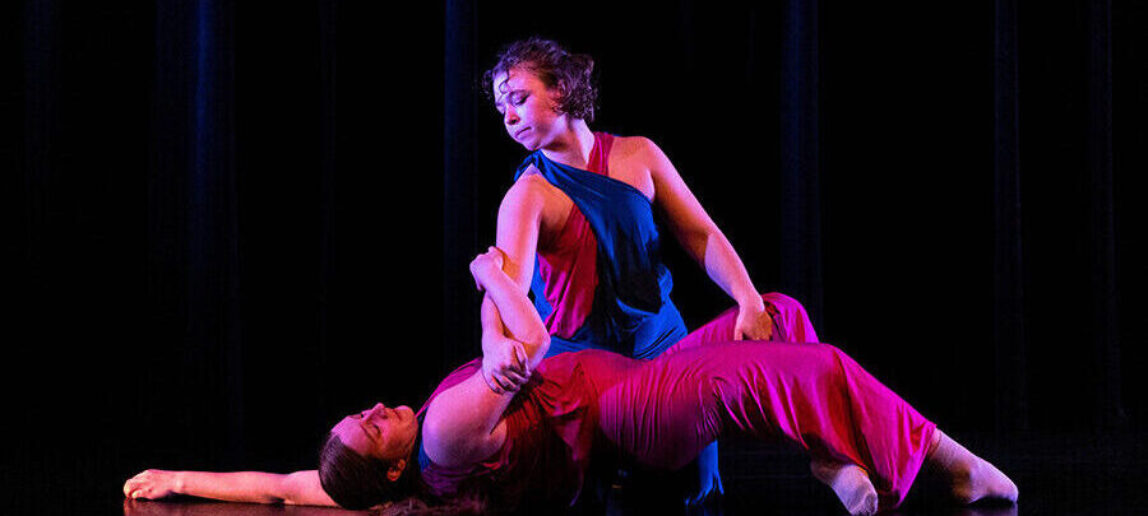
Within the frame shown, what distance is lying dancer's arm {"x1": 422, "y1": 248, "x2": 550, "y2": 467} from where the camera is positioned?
1912mm

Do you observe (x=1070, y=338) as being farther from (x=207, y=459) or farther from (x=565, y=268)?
(x=207, y=459)

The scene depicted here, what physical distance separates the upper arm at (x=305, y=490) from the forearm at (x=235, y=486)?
1 cm

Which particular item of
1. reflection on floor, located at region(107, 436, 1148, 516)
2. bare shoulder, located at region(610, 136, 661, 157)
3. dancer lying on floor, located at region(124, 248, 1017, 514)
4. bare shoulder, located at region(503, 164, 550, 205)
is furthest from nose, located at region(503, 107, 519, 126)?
reflection on floor, located at region(107, 436, 1148, 516)

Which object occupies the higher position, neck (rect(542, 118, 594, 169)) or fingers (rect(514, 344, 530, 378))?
neck (rect(542, 118, 594, 169))

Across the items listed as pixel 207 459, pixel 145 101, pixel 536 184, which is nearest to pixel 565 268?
pixel 536 184

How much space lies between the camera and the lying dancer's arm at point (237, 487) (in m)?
2.22

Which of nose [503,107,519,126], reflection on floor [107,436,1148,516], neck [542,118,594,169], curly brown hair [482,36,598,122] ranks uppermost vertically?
curly brown hair [482,36,598,122]

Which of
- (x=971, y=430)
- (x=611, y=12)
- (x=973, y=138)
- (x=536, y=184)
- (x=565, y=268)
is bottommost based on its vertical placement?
(x=971, y=430)

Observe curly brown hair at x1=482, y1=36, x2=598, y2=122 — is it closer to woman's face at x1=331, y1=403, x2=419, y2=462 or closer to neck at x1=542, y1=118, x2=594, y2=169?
neck at x1=542, y1=118, x2=594, y2=169

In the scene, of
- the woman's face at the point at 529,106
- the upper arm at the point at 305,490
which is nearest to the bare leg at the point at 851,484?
the woman's face at the point at 529,106

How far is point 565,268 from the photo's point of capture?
2.28 meters

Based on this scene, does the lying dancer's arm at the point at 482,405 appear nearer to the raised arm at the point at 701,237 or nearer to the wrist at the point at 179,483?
the raised arm at the point at 701,237

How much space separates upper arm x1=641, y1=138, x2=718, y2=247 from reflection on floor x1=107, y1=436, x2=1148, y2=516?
56cm

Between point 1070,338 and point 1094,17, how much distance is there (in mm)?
1171
